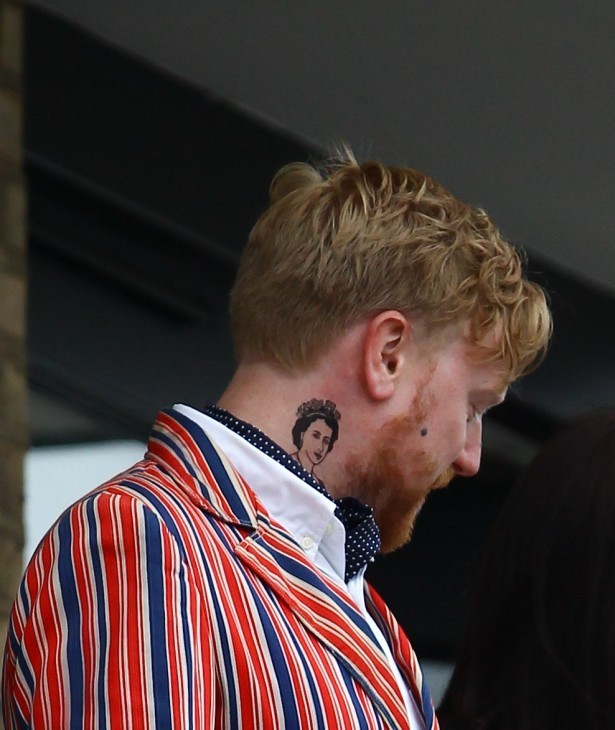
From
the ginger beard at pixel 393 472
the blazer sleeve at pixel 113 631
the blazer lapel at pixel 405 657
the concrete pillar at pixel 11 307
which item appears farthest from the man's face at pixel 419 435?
the concrete pillar at pixel 11 307

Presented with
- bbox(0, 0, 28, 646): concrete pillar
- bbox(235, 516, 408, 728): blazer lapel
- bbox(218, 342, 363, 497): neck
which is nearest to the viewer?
bbox(235, 516, 408, 728): blazer lapel

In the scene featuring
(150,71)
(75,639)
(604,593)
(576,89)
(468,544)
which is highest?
(576,89)

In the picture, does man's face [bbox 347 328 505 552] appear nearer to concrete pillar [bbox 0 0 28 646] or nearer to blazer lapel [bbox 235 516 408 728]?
blazer lapel [bbox 235 516 408 728]

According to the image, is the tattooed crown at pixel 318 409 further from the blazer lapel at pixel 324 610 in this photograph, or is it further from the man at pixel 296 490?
the blazer lapel at pixel 324 610

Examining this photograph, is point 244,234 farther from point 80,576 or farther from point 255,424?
point 80,576

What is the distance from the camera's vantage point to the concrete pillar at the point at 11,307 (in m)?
3.20

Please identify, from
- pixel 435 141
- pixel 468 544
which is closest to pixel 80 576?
pixel 435 141

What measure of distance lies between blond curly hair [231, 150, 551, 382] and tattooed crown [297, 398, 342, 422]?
0.05m

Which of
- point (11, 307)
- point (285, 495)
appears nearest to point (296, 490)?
point (285, 495)

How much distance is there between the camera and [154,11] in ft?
11.5

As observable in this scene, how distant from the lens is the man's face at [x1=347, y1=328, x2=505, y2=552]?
1774mm

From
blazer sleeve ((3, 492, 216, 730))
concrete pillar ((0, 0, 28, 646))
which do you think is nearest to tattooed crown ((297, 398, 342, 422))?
blazer sleeve ((3, 492, 216, 730))

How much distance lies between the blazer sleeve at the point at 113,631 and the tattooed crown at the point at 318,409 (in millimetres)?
277

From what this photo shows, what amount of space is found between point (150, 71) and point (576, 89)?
1080 millimetres
